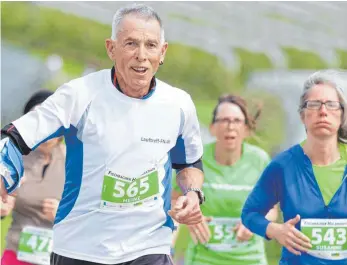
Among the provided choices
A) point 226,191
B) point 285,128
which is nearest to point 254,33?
point 285,128

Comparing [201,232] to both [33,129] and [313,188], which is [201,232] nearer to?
[313,188]

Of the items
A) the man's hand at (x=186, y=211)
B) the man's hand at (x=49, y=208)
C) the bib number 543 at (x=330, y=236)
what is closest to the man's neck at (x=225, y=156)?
the man's hand at (x=49, y=208)

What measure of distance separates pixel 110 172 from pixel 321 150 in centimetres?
159

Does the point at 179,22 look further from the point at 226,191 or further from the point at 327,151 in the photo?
the point at 327,151

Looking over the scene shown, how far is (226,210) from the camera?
745 cm

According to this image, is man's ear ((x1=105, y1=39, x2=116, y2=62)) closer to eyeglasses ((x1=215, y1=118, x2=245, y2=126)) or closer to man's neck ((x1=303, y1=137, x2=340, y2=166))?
man's neck ((x1=303, y1=137, x2=340, y2=166))

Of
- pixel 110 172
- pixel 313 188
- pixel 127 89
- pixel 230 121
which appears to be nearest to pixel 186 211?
pixel 110 172

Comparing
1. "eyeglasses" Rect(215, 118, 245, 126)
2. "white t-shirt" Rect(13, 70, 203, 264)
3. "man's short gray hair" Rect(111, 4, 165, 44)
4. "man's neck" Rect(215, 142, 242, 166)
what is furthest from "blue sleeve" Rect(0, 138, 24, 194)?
"eyeglasses" Rect(215, 118, 245, 126)

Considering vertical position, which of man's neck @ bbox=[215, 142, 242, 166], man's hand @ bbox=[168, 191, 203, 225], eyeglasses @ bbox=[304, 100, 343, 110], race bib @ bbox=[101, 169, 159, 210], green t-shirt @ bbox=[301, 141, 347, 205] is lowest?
man's hand @ bbox=[168, 191, 203, 225]

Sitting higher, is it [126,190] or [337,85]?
[337,85]

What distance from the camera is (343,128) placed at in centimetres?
590

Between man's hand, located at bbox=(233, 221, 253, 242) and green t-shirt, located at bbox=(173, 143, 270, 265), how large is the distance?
54mm

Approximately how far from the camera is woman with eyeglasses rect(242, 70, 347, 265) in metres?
5.62

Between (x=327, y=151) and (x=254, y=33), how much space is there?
206 inches
